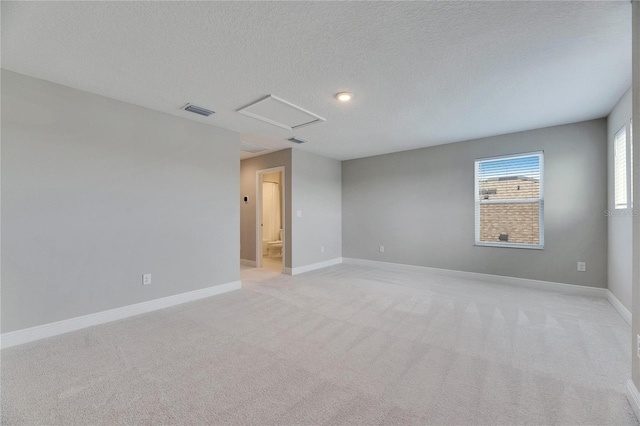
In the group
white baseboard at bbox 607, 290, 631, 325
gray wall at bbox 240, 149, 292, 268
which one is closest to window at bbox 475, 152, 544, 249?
white baseboard at bbox 607, 290, 631, 325

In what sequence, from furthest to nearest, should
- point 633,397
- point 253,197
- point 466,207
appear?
1. point 253,197
2. point 466,207
3. point 633,397

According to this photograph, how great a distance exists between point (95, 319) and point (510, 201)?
5923 mm

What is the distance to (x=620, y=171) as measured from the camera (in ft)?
10.4

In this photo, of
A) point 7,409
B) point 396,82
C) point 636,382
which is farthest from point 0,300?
point 636,382

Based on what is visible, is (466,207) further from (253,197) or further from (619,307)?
(253,197)

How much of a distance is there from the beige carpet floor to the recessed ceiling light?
2.45 m

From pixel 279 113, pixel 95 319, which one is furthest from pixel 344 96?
pixel 95 319

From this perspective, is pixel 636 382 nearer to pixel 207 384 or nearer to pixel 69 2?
pixel 207 384

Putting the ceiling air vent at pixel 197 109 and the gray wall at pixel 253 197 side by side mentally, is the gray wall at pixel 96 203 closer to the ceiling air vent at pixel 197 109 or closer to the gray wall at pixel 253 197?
the ceiling air vent at pixel 197 109

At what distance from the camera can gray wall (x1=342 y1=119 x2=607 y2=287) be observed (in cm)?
379

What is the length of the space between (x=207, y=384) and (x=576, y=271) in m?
4.96

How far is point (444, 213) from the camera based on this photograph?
5.07m

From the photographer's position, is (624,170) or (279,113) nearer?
(624,170)

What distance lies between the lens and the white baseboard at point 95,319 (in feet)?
7.85
